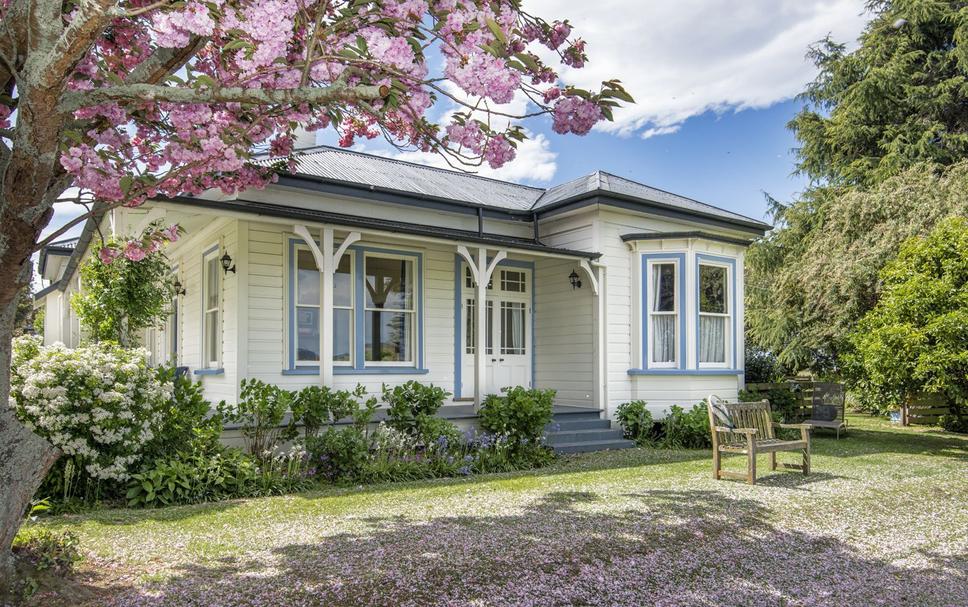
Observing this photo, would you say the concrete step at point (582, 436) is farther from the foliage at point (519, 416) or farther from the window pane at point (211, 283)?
the window pane at point (211, 283)

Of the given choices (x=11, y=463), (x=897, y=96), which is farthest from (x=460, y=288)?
(x=897, y=96)

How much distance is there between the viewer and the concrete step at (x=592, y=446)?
9969 millimetres

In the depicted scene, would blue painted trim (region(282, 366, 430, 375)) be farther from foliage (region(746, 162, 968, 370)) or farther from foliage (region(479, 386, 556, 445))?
foliage (region(746, 162, 968, 370))

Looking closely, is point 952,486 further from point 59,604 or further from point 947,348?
point 59,604

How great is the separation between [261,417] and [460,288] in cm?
433

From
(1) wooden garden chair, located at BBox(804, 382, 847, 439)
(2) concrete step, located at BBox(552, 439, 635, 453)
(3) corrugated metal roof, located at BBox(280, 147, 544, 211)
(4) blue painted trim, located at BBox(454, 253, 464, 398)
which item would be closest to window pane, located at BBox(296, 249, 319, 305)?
(3) corrugated metal roof, located at BBox(280, 147, 544, 211)

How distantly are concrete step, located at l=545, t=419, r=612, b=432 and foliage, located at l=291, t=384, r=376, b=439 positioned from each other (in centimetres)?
325

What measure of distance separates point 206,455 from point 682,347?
780 cm

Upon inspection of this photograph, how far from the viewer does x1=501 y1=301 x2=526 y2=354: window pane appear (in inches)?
467

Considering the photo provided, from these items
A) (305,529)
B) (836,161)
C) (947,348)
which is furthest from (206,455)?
(836,161)

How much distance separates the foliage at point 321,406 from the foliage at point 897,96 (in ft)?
53.9

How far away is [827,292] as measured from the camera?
13828 millimetres

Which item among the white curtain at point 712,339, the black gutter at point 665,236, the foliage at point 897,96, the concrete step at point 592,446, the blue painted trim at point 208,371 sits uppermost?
the foliage at point 897,96

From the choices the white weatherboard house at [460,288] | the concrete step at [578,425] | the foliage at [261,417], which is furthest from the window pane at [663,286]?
the foliage at [261,417]
